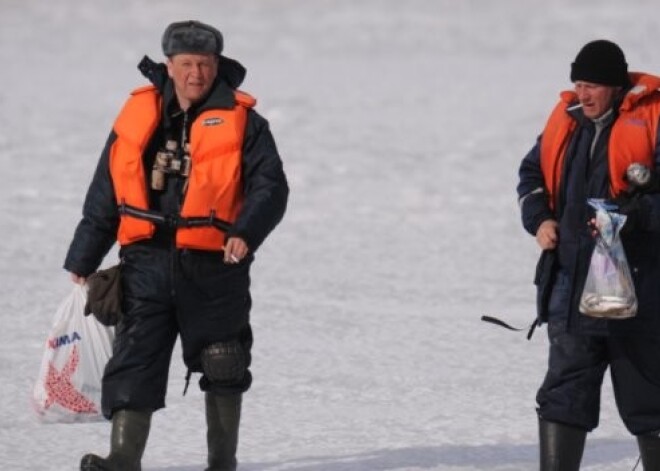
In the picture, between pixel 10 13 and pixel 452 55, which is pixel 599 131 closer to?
pixel 452 55

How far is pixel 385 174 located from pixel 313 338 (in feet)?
16.9

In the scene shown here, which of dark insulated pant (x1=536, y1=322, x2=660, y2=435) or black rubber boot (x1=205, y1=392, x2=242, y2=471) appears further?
black rubber boot (x1=205, y1=392, x2=242, y2=471)

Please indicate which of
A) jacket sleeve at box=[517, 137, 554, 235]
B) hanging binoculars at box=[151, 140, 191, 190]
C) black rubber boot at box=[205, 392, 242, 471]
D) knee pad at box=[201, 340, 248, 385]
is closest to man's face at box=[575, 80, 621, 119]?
jacket sleeve at box=[517, 137, 554, 235]

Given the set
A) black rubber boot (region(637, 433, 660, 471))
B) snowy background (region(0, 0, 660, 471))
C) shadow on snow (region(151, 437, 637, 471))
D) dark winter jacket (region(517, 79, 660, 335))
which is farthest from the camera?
snowy background (region(0, 0, 660, 471))

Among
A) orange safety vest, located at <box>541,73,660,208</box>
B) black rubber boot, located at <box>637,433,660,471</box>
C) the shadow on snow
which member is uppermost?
orange safety vest, located at <box>541,73,660,208</box>

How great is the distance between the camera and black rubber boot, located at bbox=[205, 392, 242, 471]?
5.15 meters

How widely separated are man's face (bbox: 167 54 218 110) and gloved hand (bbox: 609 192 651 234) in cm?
122

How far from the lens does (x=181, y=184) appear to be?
4.96 metres

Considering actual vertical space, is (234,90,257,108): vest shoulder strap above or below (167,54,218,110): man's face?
below

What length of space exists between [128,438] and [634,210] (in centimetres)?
162

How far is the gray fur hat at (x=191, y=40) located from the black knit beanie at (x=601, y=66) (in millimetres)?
1045

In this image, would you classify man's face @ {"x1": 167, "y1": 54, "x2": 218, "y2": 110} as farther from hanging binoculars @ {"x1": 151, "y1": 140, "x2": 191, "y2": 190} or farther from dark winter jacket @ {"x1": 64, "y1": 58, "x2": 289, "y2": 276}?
hanging binoculars @ {"x1": 151, "y1": 140, "x2": 191, "y2": 190}

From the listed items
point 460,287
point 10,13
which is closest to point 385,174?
point 460,287

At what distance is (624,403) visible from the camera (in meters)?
4.93
